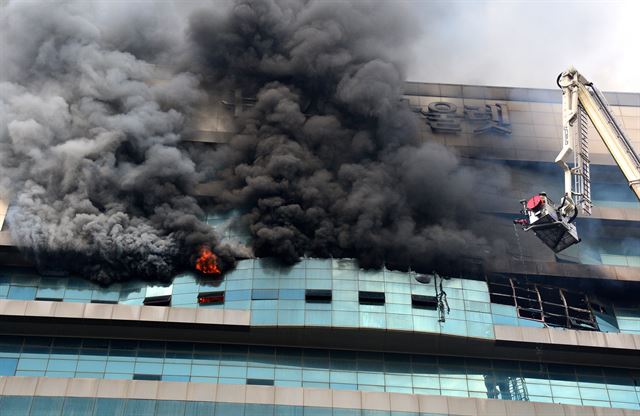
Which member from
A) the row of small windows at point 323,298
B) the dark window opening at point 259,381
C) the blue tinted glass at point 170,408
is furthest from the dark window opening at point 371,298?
the blue tinted glass at point 170,408

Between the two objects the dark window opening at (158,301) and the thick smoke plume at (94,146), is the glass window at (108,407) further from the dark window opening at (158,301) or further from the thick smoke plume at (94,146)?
the thick smoke plume at (94,146)

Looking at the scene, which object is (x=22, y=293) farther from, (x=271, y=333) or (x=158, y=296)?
(x=271, y=333)

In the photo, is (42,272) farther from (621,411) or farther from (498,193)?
(621,411)

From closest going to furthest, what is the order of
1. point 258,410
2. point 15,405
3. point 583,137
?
point 15,405
point 258,410
point 583,137

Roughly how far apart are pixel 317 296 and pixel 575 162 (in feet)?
45.9

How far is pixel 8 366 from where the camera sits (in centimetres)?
3391

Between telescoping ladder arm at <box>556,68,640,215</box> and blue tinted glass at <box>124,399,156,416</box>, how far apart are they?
67.7 feet

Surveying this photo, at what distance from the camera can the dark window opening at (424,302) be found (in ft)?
115

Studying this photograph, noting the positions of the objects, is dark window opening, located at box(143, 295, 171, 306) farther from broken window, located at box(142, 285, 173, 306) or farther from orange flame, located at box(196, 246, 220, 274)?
orange flame, located at box(196, 246, 220, 274)

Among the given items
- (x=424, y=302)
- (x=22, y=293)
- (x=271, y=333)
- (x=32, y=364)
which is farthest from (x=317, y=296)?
(x=22, y=293)

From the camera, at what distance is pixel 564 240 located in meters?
35.9

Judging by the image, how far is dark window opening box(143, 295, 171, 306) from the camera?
3562 centimetres

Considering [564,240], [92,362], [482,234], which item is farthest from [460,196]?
[92,362]

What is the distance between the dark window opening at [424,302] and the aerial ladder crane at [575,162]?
538 cm
